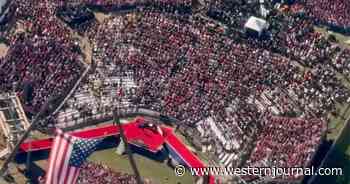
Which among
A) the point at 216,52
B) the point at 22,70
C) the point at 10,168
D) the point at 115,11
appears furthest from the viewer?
the point at 115,11

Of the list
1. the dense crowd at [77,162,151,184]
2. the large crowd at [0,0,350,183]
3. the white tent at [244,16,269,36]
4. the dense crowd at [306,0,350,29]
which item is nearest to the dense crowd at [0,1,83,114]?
the large crowd at [0,0,350,183]

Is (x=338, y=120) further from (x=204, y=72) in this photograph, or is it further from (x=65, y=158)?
(x=65, y=158)

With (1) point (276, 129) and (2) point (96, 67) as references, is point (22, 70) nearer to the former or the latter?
(2) point (96, 67)

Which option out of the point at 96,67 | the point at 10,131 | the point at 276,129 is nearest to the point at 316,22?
the point at 276,129

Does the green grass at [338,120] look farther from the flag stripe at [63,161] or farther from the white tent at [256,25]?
the flag stripe at [63,161]

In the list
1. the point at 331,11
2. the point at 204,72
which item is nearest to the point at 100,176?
the point at 204,72

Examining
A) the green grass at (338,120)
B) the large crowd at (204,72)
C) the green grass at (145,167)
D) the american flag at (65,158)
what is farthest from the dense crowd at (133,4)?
the american flag at (65,158)
